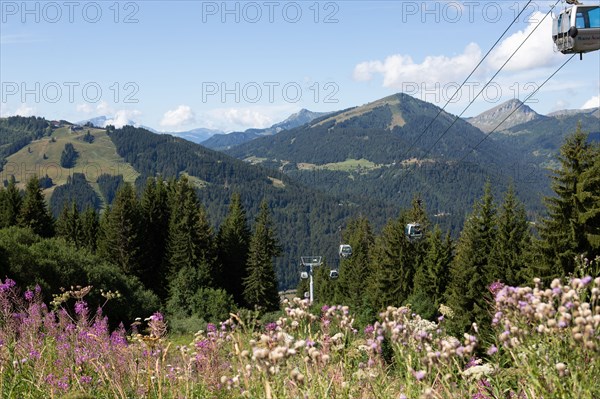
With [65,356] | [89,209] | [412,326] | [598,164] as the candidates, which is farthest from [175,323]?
[89,209]

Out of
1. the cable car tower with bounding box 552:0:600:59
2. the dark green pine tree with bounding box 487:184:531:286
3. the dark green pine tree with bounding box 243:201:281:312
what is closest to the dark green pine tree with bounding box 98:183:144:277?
the dark green pine tree with bounding box 243:201:281:312

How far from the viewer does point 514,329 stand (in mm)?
3580

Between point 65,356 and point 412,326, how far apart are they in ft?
12.4

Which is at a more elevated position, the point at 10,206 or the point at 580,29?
the point at 580,29

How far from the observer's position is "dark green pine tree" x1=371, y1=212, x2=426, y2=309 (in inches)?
2180

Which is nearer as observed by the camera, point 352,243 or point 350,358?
point 350,358

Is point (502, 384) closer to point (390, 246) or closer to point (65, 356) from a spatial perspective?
point (65, 356)

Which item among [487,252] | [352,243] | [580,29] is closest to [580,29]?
[580,29]

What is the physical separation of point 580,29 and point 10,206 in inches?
2429

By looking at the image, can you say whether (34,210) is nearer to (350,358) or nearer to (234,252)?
(234,252)

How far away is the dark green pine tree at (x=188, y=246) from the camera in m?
54.1

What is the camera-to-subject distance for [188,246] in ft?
190

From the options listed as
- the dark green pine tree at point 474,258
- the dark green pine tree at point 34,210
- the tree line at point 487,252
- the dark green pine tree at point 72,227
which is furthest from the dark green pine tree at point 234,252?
the dark green pine tree at point 474,258

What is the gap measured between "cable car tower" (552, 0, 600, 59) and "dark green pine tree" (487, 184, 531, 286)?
2221cm
